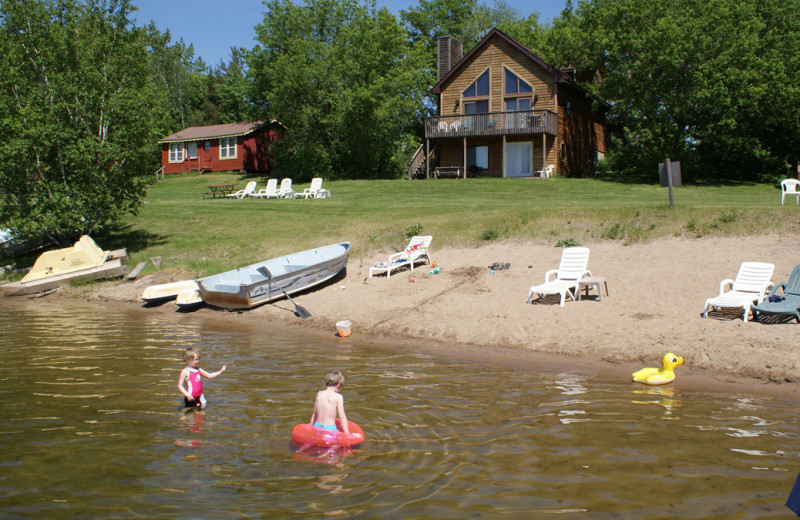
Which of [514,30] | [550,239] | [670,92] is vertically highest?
[514,30]

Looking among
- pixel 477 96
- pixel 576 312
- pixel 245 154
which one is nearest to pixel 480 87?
pixel 477 96

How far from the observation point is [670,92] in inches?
1296

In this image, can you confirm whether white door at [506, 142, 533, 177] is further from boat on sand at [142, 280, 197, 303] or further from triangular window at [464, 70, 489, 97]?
boat on sand at [142, 280, 197, 303]

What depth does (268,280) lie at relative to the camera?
16188 mm

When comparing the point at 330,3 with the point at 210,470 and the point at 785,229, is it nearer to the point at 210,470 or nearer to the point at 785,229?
the point at 785,229

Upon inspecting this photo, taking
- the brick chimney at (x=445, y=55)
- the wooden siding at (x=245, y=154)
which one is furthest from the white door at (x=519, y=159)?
the wooden siding at (x=245, y=154)

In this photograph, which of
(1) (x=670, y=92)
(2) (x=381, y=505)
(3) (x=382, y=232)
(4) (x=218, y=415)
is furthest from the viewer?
(1) (x=670, y=92)

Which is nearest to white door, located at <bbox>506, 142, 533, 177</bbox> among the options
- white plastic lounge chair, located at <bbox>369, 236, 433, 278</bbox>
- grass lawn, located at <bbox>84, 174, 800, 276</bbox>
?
grass lawn, located at <bbox>84, 174, 800, 276</bbox>

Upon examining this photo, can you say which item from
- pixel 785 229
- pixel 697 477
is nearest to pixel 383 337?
pixel 697 477

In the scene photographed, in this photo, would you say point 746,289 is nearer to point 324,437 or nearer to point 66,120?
point 324,437

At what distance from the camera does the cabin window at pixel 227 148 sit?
48656 millimetres

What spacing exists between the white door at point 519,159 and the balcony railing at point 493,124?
207 centimetres

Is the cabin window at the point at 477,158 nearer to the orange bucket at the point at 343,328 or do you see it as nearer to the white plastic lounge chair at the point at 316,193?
the white plastic lounge chair at the point at 316,193

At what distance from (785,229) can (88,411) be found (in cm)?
1553
